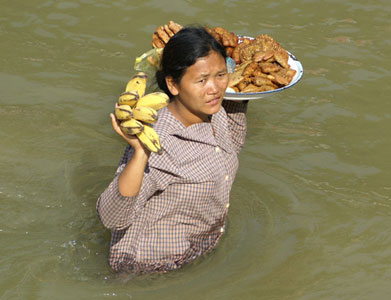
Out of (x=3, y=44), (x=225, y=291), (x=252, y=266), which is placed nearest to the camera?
(x=225, y=291)

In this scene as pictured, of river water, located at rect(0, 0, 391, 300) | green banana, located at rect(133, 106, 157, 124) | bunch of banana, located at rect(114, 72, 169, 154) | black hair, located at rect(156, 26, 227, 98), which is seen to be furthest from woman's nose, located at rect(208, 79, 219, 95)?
river water, located at rect(0, 0, 391, 300)

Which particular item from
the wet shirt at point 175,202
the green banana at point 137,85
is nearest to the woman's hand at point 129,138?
the green banana at point 137,85

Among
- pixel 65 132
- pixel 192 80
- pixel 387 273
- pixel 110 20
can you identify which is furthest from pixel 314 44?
pixel 192 80

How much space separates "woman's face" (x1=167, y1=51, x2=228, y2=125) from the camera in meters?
2.68

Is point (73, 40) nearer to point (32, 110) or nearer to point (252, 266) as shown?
point (32, 110)

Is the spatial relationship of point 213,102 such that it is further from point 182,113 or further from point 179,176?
point 179,176

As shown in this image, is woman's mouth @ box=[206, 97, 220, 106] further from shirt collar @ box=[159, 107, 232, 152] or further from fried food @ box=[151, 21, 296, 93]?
fried food @ box=[151, 21, 296, 93]

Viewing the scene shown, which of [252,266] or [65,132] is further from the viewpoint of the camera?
[65,132]

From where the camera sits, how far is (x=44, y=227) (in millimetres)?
3787

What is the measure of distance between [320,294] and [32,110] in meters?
2.73

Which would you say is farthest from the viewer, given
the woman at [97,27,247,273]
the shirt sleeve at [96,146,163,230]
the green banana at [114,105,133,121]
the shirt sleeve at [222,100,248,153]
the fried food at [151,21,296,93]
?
the fried food at [151,21,296,93]

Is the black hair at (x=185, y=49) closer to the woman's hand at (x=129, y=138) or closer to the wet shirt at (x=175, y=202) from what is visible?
the wet shirt at (x=175, y=202)

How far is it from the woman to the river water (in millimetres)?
248

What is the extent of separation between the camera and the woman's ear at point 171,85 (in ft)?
9.05
